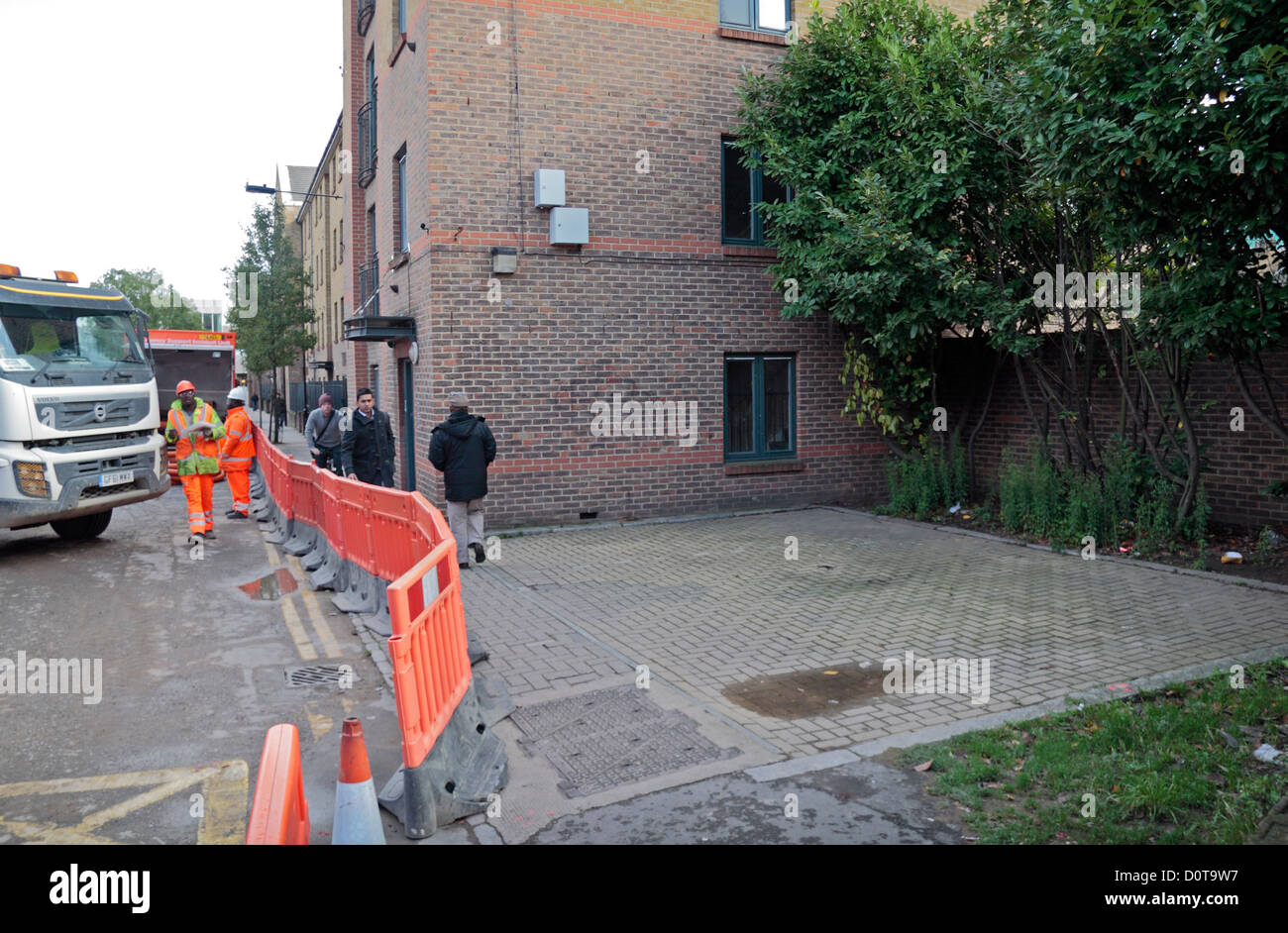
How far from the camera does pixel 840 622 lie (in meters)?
8.09

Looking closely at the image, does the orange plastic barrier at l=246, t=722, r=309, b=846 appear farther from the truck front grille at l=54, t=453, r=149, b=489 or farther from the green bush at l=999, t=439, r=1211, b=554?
the green bush at l=999, t=439, r=1211, b=554

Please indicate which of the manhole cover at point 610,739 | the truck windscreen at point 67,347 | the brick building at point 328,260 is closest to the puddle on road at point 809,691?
the manhole cover at point 610,739

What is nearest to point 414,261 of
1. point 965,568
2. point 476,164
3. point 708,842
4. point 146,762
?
point 476,164

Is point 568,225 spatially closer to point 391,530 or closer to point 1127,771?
point 391,530

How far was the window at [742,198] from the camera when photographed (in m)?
14.5

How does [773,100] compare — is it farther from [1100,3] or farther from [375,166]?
[375,166]

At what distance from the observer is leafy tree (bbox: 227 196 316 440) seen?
33.0m

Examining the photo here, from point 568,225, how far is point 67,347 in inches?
257

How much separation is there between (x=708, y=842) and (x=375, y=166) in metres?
16.5

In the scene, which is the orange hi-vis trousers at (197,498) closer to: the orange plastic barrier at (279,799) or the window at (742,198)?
the window at (742,198)

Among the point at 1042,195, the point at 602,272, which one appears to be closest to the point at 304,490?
the point at 602,272

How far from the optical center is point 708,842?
4.31m

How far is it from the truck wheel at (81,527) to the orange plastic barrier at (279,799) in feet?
35.0

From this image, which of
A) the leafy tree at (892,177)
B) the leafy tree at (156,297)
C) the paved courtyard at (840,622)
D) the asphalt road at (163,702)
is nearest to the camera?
the asphalt road at (163,702)
